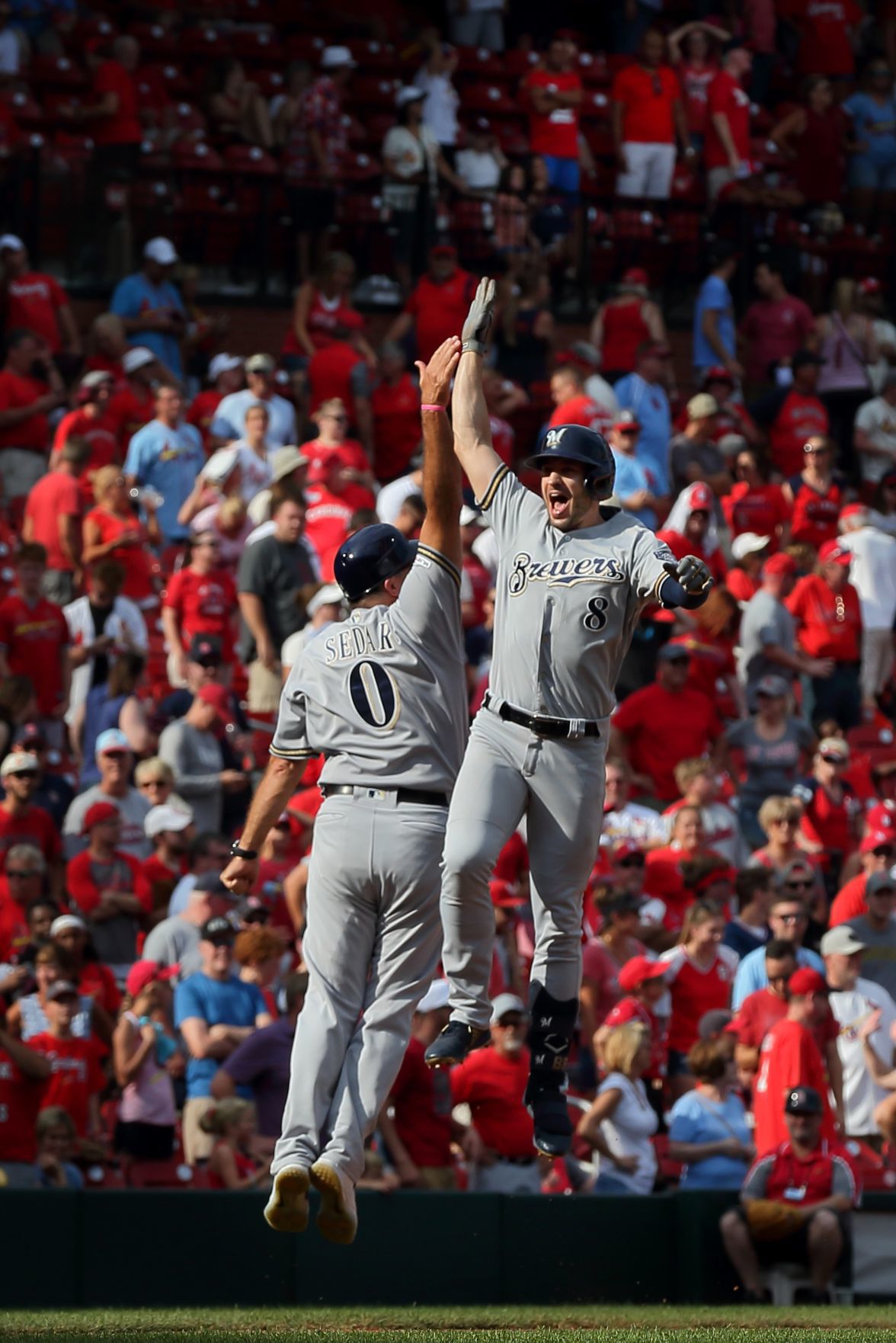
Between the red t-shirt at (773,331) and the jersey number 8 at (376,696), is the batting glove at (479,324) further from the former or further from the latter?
the red t-shirt at (773,331)

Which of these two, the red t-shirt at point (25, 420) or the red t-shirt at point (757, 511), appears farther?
the red t-shirt at point (757, 511)

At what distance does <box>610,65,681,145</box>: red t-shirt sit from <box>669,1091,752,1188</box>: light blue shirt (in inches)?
492

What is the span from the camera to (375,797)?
8531 mm

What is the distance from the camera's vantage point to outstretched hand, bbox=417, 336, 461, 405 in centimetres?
876

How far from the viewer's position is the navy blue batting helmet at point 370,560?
341 inches

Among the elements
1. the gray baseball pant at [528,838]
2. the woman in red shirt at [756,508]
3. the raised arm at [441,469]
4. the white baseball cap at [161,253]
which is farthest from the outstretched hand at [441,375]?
the white baseball cap at [161,253]

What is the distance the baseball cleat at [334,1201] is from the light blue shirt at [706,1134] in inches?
156

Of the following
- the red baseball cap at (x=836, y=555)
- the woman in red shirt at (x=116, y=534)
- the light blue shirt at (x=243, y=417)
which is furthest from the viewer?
the light blue shirt at (x=243, y=417)

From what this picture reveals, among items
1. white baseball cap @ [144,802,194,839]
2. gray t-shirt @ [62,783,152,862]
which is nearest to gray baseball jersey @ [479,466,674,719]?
white baseball cap @ [144,802,194,839]

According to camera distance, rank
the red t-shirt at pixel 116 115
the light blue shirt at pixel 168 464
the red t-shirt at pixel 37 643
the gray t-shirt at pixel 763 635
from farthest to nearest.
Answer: the red t-shirt at pixel 116 115, the light blue shirt at pixel 168 464, the gray t-shirt at pixel 763 635, the red t-shirt at pixel 37 643

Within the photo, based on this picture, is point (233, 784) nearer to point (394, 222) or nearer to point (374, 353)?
point (374, 353)

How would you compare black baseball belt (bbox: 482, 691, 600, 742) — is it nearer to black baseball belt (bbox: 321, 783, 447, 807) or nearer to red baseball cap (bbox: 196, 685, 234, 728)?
black baseball belt (bbox: 321, 783, 447, 807)

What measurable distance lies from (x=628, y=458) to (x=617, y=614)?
8990 millimetres

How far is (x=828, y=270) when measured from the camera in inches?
915
